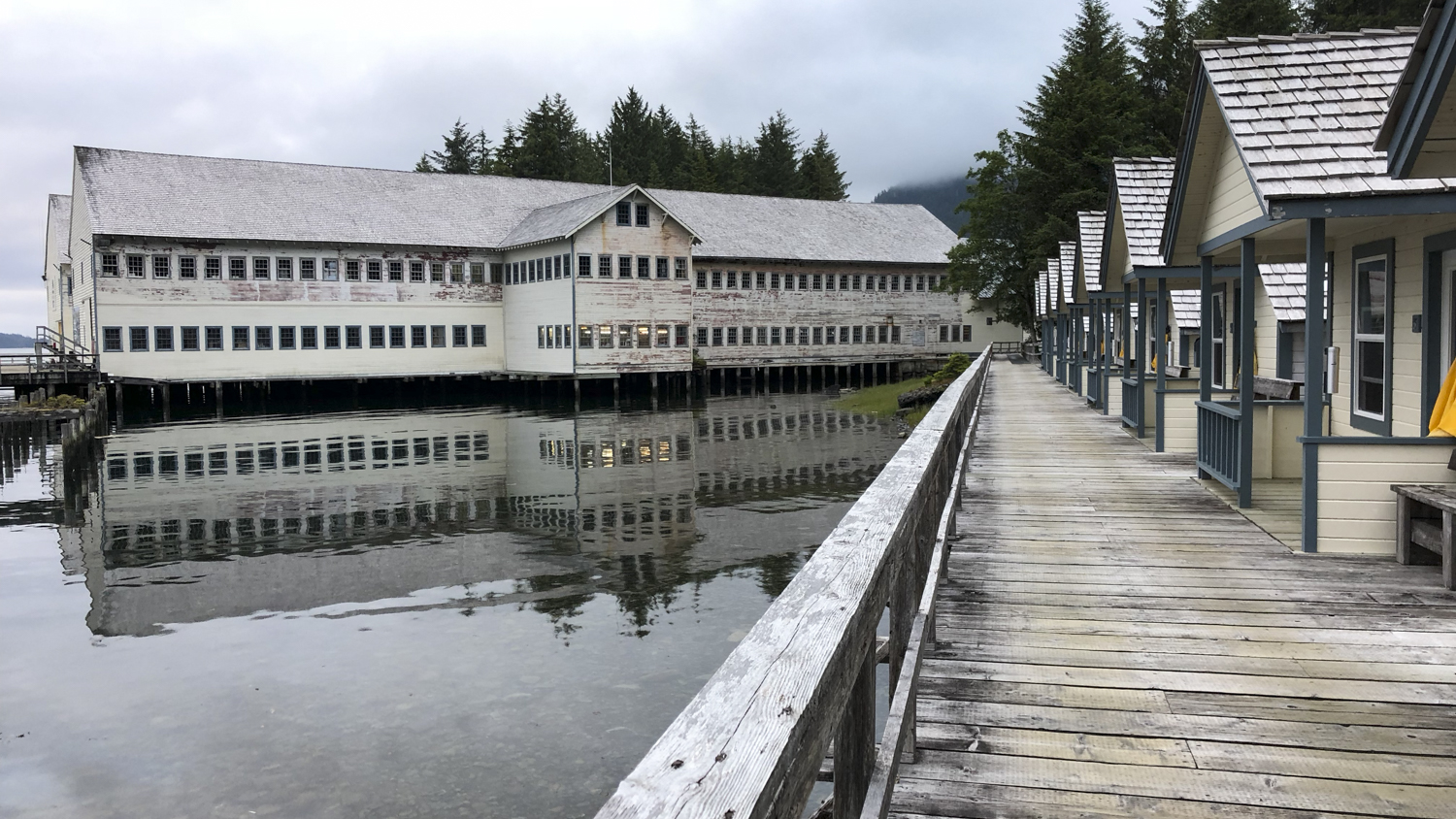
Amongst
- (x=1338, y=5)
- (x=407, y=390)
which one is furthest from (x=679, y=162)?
(x=1338, y=5)

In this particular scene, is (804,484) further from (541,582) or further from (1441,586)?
(1441,586)

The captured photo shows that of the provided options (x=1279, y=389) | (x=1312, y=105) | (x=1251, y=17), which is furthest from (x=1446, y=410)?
(x=1251, y=17)

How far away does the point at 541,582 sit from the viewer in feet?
46.5

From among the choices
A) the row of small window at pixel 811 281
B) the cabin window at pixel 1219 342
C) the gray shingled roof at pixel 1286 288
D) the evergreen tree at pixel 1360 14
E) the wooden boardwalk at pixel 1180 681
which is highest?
the evergreen tree at pixel 1360 14

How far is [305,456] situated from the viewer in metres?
28.8

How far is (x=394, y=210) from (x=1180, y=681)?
5252cm

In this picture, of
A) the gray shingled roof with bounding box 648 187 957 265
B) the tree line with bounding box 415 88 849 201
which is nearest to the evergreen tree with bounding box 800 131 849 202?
the tree line with bounding box 415 88 849 201

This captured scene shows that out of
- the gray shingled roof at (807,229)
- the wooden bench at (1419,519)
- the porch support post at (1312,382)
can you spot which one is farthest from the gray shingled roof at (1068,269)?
the gray shingled roof at (807,229)

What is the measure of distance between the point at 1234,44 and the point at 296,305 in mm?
44953

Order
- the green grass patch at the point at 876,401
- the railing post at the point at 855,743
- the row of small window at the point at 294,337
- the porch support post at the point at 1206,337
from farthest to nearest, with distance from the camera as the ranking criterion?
the row of small window at the point at 294,337 < the green grass patch at the point at 876,401 < the porch support post at the point at 1206,337 < the railing post at the point at 855,743

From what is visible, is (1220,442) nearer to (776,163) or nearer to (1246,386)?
(1246,386)

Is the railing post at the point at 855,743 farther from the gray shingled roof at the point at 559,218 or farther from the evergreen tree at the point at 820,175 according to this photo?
the evergreen tree at the point at 820,175

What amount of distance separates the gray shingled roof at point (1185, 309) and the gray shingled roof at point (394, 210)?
3098 cm

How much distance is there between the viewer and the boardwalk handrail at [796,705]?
1.74 metres
